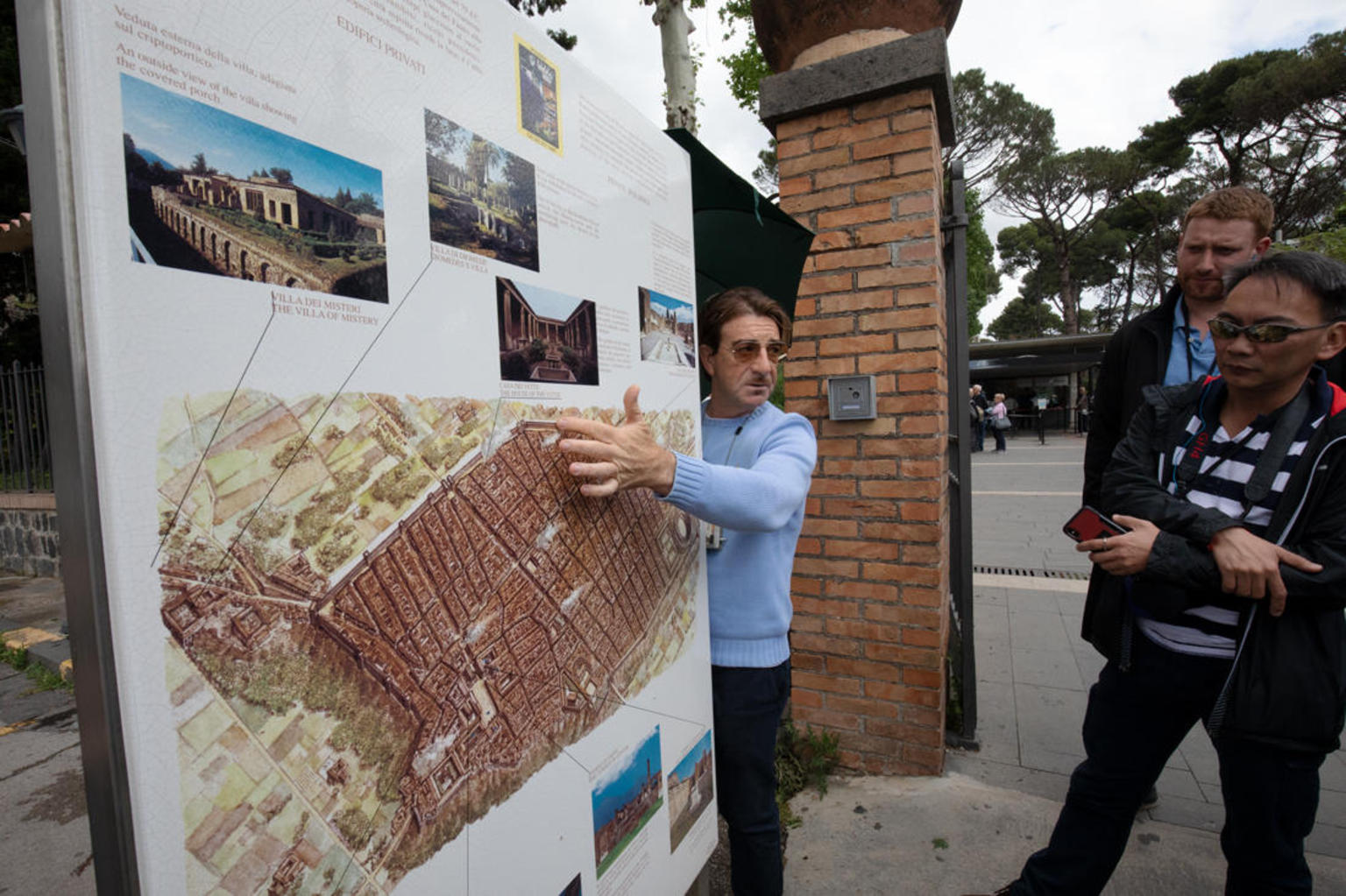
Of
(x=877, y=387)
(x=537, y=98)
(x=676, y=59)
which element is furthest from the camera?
(x=676, y=59)

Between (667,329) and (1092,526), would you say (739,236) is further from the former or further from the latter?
(1092,526)

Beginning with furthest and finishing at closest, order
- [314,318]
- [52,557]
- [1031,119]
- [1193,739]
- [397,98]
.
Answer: [1031,119], [52,557], [1193,739], [397,98], [314,318]

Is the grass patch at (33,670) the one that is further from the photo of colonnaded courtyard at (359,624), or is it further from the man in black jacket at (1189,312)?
the man in black jacket at (1189,312)

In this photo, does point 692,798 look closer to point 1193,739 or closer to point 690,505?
point 690,505

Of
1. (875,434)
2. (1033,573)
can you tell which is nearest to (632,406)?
(875,434)

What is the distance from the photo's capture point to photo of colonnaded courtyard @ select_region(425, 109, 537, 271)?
2.77ft

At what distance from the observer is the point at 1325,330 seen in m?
1.41

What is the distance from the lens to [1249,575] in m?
1.38

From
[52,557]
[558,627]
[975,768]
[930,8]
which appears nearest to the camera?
[558,627]

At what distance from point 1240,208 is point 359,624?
249 cm

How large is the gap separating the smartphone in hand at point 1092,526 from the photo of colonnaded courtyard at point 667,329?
1.06 meters

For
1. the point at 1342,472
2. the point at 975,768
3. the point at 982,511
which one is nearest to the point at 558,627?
the point at 1342,472

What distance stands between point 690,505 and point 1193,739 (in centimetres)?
327

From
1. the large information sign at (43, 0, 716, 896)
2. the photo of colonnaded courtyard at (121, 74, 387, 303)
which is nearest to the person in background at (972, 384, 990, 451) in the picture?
the large information sign at (43, 0, 716, 896)
